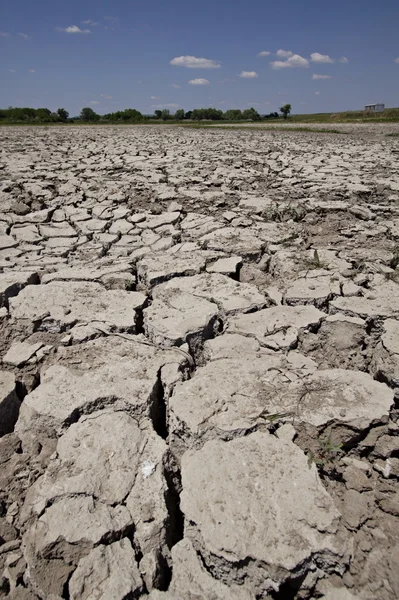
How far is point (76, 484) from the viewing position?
1063mm

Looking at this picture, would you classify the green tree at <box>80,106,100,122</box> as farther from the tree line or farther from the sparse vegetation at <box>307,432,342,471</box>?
the sparse vegetation at <box>307,432,342,471</box>

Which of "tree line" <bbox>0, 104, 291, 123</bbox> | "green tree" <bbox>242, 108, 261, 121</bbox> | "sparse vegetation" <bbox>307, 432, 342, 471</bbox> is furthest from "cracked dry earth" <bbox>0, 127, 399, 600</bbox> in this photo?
"green tree" <bbox>242, 108, 261, 121</bbox>

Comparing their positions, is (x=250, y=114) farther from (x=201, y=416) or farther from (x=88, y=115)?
(x=201, y=416)

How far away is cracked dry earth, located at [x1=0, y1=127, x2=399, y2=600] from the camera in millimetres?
899

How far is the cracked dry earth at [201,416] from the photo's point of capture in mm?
899

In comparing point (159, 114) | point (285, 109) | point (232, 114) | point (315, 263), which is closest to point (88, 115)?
point (159, 114)

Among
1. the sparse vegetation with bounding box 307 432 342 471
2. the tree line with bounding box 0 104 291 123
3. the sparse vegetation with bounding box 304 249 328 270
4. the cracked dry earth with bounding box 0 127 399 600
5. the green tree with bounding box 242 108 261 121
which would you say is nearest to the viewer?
the cracked dry earth with bounding box 0 127 399 600

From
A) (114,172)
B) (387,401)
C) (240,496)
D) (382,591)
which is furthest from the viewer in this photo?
(114,172)

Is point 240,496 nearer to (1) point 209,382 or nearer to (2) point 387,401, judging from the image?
(1) point 209,382

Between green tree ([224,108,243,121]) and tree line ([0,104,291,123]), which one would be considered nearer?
tree line ([0,104,291,123])

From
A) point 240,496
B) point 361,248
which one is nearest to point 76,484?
point 240,496

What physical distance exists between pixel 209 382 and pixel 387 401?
628 millimetres

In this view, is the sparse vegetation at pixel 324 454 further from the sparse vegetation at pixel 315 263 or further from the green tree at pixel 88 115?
the green tree at pixel 88 115

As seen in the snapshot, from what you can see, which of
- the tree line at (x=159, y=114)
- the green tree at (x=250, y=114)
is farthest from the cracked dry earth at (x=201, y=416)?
the green tree at (x=250, y=114)
